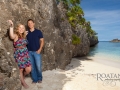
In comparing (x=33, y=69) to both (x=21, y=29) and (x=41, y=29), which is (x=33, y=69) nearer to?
(x=21, y=29)

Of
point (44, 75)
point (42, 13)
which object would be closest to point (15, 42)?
point (44, 75)

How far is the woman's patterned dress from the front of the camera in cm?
622

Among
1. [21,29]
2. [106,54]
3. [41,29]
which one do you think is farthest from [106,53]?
[21,29]

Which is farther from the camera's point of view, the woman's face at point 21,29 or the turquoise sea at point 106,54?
the turquoise sea at point 106,54

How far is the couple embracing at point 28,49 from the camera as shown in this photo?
6.25m

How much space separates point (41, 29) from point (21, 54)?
2734 millimetres

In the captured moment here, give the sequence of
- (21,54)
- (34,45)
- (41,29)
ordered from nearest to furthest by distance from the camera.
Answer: (21,54) < (34,45) < (41,29)

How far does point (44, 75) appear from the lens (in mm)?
7949

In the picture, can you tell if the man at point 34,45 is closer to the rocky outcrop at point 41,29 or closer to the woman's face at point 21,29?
the woman's face at point 21,29

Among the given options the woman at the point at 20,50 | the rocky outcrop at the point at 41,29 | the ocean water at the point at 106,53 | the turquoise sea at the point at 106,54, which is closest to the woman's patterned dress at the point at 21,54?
the woman at the point at 20,50

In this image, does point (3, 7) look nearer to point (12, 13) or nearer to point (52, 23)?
point (12, 13)

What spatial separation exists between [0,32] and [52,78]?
3.18 meters

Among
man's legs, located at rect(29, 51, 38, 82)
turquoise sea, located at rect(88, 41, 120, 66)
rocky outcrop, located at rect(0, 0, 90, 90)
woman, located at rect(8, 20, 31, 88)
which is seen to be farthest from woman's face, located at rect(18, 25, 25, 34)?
turquoise sea, located at rect(88, 41, 120, 66)

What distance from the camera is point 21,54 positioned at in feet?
20.4
